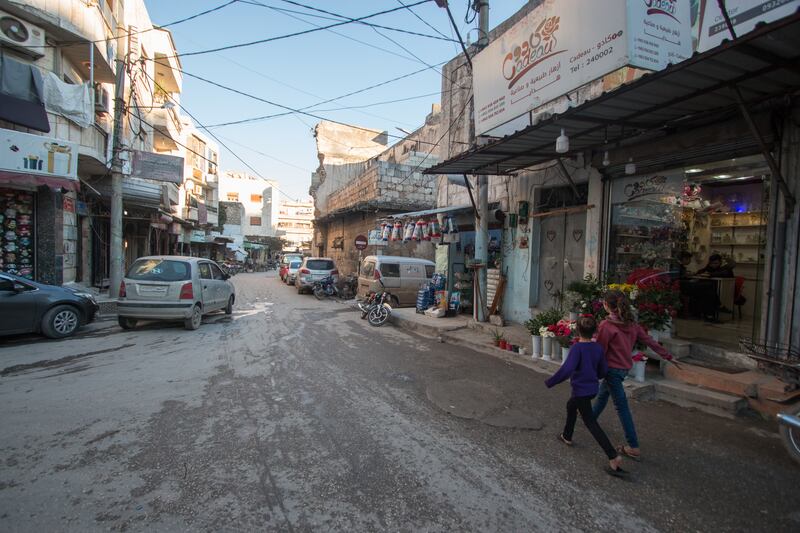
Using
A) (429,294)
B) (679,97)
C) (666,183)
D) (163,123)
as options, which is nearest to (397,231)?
(429,294)

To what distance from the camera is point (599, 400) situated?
389cm

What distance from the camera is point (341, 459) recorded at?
11.2 ft

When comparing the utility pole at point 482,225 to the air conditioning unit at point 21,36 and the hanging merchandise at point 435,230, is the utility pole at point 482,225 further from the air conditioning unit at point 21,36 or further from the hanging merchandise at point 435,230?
the air conditioning unit at point 21,36

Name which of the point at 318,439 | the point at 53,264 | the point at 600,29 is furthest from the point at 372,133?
the point at 318,439

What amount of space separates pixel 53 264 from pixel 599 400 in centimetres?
1478

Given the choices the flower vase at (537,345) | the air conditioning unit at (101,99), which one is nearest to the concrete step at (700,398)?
the flower vase at (537,345)

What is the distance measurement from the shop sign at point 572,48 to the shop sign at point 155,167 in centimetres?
1170

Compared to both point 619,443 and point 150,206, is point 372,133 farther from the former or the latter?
point 619,443

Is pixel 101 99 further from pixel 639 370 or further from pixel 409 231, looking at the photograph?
pixel 639 370

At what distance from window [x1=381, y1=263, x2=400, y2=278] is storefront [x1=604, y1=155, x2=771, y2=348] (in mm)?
7849

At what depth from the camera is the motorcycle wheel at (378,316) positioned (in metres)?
11.0

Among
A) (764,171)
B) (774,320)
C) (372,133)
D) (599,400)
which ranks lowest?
(599,400)

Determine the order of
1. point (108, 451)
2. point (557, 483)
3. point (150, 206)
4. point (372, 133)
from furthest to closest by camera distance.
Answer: point (372, 133)
point (150, 206)
point (108, 451)
point (557, 483)

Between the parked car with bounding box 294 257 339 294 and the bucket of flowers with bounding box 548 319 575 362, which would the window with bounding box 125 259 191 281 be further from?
the parked car with bounding box 294 257 339 294
